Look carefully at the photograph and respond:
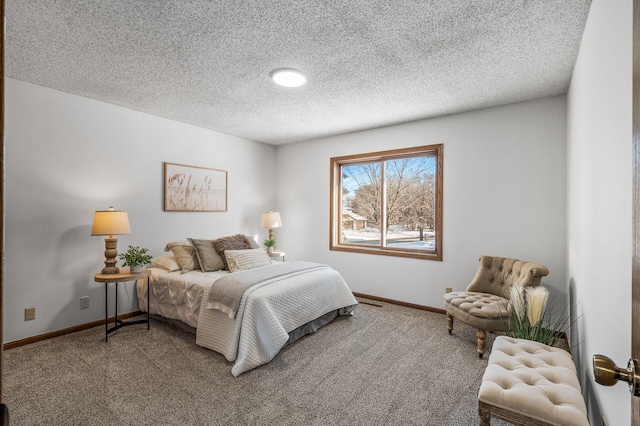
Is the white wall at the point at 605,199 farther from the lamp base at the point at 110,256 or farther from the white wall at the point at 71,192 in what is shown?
the white wall at the point at 71,192

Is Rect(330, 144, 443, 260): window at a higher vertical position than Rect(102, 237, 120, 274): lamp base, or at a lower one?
higher

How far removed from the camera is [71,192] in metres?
3.33

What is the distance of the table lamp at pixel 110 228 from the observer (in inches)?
123

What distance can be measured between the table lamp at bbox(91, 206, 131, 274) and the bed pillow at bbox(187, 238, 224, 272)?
2.64 feet

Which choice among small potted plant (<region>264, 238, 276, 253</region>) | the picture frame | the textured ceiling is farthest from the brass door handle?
small potted plant (<region>264, 238, 276, 253</region>)

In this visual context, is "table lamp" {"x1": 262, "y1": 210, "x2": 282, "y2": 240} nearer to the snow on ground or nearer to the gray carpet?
the snow on ground

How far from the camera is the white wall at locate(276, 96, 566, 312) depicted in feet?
10.9

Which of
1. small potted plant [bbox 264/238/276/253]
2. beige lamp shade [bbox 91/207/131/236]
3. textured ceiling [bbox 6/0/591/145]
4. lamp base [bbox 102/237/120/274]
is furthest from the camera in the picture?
small potted plant [bbox 264/238/276/253]

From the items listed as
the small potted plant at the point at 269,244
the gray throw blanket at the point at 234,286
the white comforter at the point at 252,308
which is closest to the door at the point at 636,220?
the white comforter at the point at 252,308

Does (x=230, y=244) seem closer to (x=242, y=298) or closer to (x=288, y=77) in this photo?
(x=242, y=298)

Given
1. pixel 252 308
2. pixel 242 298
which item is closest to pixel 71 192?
pixel 242 298

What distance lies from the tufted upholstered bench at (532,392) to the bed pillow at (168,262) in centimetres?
333

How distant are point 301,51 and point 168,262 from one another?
9.27ft

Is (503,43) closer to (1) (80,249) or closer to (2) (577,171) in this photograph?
(2) (577,171)
